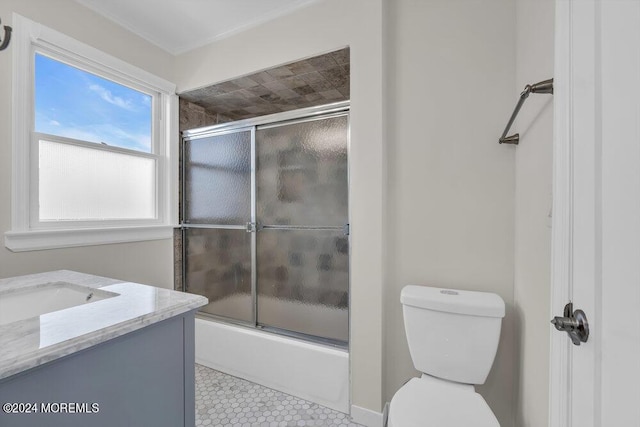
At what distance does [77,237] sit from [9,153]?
554 mm

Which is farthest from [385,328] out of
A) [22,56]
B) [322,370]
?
[22,56]

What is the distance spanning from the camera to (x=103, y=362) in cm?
73

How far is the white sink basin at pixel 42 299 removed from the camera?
1.11 meters

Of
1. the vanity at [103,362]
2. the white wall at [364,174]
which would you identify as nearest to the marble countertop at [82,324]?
the vanity at [103,362]

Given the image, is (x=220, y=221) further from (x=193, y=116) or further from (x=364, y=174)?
(x=364, y=174)

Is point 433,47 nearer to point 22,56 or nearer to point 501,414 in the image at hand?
point 501,414

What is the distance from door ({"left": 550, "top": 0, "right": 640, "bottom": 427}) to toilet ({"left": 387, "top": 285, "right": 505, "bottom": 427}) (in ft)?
1.50

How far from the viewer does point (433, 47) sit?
4.90ft

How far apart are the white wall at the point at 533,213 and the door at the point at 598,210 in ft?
0.80

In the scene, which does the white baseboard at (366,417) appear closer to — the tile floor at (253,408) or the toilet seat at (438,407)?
the tile floor at (253,408)

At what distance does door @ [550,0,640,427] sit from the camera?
1.43ft

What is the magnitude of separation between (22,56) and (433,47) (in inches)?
89.3

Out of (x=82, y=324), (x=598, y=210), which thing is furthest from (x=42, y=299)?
(x=598, y=210)

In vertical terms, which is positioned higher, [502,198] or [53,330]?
[502,198]
